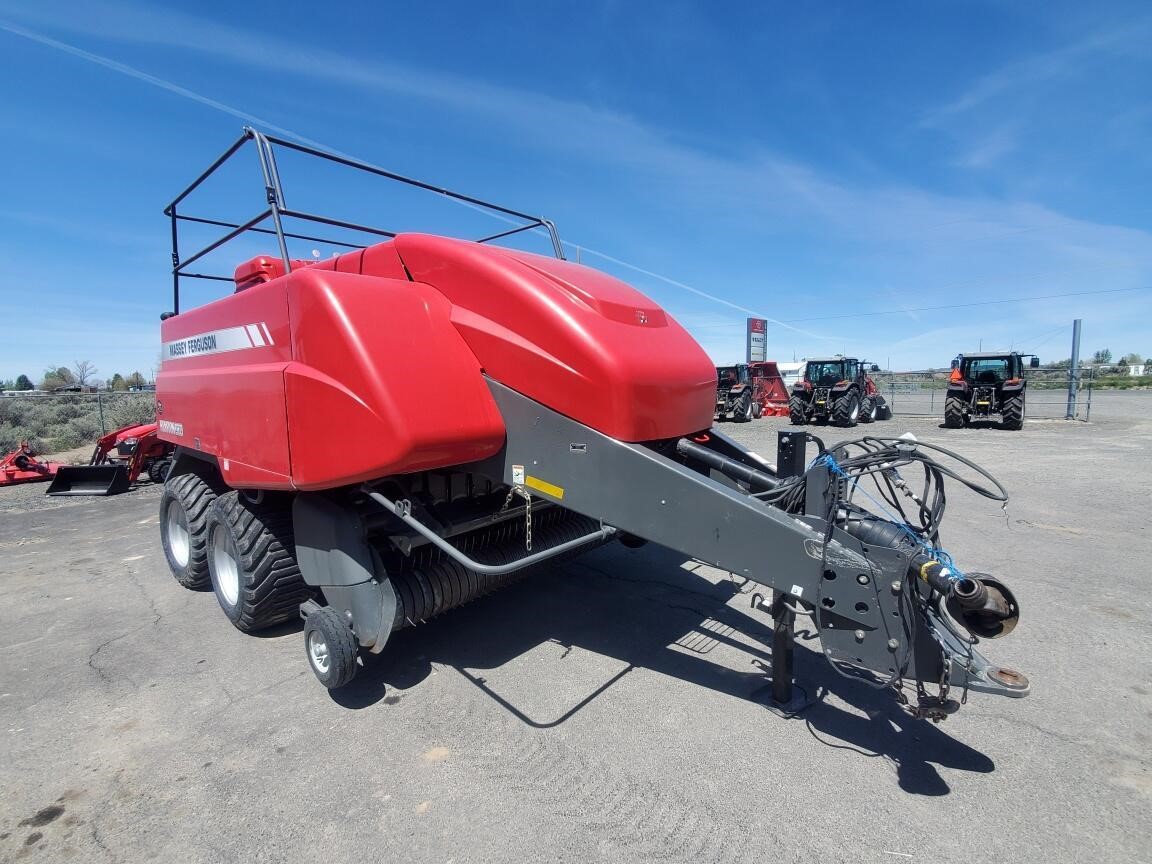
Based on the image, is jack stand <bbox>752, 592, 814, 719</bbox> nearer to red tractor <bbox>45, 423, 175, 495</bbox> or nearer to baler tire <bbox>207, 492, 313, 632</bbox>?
baler tire <bbox>207, 492, 313, 632</bbox>

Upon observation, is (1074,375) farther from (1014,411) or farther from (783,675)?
(783,675)

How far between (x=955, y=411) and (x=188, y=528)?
19.4 metres

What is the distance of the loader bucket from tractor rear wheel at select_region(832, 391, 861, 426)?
17.7 m

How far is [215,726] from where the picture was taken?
2.97 metres

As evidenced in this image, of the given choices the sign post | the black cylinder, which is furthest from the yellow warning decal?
the sign post

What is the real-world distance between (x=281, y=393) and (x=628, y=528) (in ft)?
6.03

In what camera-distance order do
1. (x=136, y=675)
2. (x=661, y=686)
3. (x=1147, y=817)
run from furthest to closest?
(x=136, y=675), (x=661, y=686), (x=1147, y=817)

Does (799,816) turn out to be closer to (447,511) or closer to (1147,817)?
(1147,817)

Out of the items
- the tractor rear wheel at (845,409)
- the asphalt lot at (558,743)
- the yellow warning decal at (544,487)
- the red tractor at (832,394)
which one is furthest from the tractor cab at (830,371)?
the yellow warning decal at (544,487)

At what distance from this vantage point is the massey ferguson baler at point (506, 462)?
7.82 feet

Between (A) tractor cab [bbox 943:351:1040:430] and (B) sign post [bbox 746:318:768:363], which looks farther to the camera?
(B) sign post [bbox 746:318:768:363]

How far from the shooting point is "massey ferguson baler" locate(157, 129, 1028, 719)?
2.38m

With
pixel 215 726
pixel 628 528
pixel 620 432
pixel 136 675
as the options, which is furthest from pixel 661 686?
pixel 136 675

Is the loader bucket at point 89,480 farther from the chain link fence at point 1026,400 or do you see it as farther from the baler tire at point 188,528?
the chain link fence at point 1026,400
